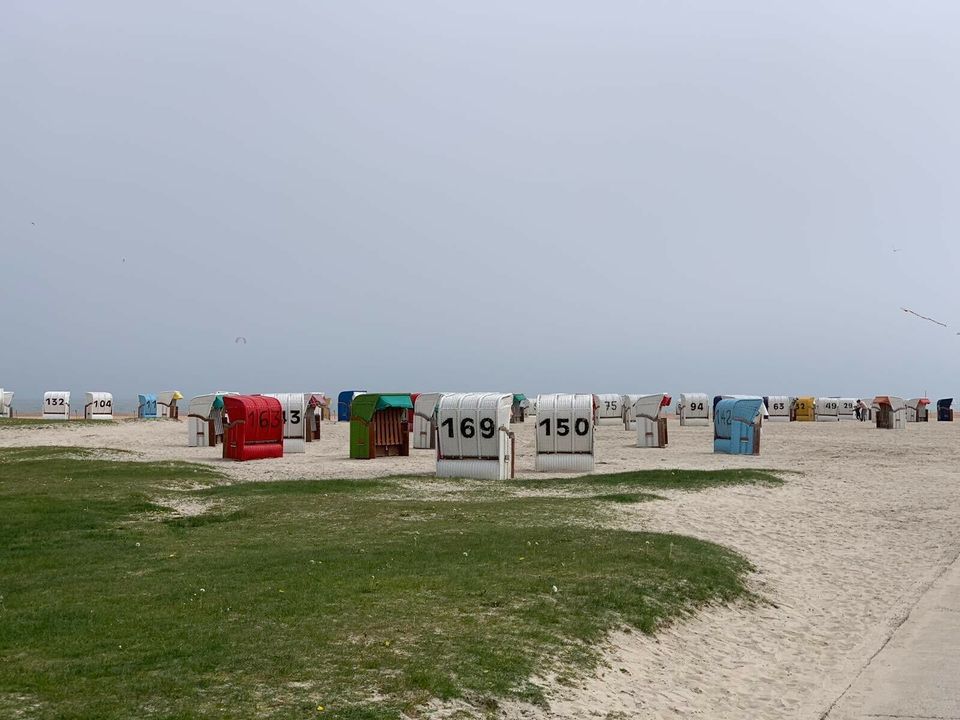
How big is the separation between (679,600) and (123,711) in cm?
738

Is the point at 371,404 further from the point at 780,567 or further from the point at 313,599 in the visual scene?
the point at 313,599

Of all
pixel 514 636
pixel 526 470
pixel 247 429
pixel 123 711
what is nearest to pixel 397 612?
pixel 514 636

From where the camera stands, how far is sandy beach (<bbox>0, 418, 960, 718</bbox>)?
31.3 feet

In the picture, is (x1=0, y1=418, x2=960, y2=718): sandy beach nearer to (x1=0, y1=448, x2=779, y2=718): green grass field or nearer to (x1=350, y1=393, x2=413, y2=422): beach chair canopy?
(x1=0, y1=448, x2=779, y2=718): green grass field

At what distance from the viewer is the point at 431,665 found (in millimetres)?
8828

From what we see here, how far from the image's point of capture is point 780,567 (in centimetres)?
1597

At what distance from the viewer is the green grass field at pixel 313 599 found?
26.8 ft

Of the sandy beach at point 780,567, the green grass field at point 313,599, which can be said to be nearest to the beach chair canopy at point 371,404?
the sandy beach at point 780,567

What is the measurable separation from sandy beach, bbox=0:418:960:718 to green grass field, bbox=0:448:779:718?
1.65ft

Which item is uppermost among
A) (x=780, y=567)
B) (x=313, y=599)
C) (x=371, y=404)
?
(x=371, y=404)

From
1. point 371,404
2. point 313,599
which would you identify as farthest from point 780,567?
point 371,404

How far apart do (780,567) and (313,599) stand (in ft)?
Result: 28.2

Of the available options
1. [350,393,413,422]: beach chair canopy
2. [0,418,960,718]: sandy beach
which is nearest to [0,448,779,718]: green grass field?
[0,418,960,718]: sandy beach

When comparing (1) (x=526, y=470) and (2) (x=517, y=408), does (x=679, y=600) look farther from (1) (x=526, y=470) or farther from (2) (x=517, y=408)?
(2) (x=517, y=408)
